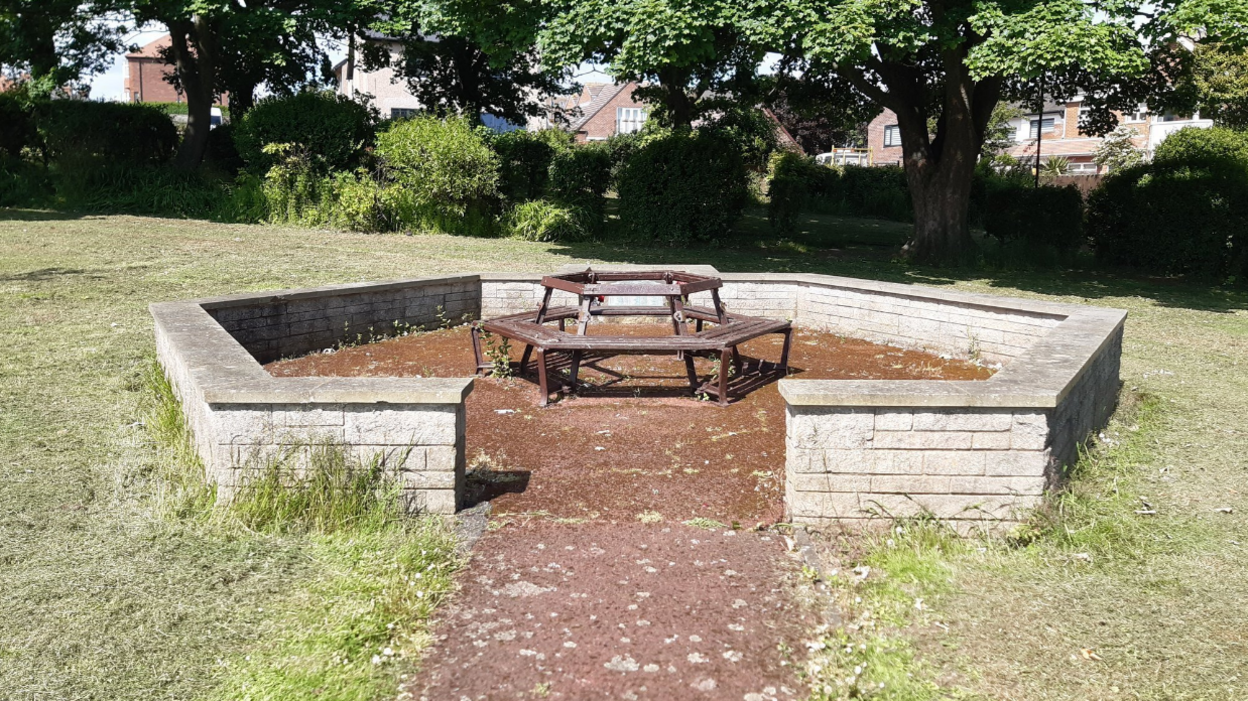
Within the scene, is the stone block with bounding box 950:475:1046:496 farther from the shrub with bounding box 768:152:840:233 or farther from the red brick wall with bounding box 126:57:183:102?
the red brick wall with bounding box 126:57:183:102

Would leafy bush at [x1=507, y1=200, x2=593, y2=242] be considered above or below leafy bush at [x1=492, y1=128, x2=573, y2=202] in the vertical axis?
below

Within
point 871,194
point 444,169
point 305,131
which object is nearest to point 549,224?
point 444,169

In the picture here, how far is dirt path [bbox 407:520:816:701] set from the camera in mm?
3236

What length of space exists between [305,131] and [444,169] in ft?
10.5

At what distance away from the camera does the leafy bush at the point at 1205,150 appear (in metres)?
14.9

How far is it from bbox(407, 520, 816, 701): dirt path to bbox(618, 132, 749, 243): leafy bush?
1349cm

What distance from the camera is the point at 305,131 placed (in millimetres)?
19016

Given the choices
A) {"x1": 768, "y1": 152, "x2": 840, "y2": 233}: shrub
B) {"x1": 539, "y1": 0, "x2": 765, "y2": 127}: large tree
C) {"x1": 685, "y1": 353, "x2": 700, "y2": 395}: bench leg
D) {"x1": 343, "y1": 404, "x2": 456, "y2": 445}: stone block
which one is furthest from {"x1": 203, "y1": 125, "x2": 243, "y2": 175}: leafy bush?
{"x1": 343, "y1": 404, "x2": 456, "y2": 445}: stone block

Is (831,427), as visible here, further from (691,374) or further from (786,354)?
(786,354)

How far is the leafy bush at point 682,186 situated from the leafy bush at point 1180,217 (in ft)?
20.4

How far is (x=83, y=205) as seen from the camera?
62.6 ft

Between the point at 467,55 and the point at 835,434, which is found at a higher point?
the point at 467,55

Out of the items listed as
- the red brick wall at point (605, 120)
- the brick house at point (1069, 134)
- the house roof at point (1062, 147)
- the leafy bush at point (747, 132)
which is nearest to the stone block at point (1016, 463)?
the leafy bush at point (747, 132)

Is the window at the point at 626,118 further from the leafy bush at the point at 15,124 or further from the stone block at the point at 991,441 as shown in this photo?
the stone block at the point at 991,441
